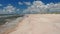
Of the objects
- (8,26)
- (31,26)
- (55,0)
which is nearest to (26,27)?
(31,26)

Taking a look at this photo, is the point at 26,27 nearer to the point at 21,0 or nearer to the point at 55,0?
the point at 21,0

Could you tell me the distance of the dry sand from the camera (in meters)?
1.51

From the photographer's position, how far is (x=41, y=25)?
1.56 metres

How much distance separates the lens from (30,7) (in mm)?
1558

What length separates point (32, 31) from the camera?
4.98 ft

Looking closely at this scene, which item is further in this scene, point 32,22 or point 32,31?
point 32,22

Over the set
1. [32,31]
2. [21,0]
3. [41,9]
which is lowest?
[32,31]

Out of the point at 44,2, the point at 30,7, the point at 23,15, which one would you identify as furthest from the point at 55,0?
the point at 23,15

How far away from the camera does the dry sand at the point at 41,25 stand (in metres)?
1.51

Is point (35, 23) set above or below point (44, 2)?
below

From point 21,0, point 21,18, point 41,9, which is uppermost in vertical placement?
point 21,0

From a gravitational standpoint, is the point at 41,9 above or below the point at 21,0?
below

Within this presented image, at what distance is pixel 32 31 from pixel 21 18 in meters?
0.21

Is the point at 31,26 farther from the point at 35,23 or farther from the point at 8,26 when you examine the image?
the point at 8,26
